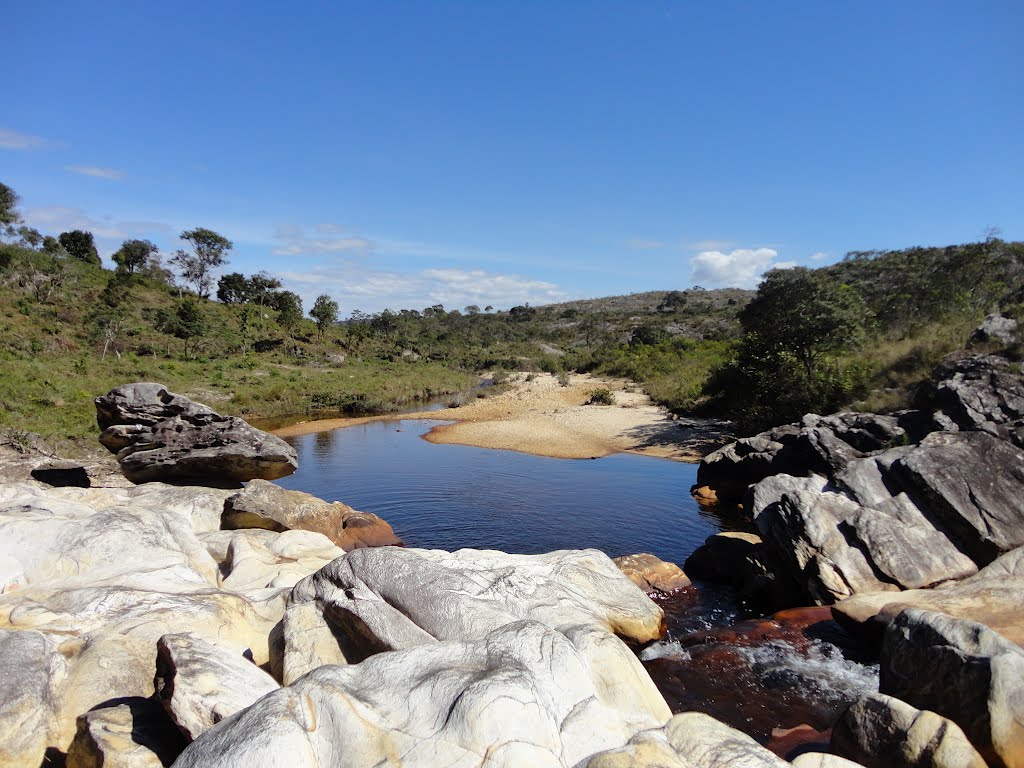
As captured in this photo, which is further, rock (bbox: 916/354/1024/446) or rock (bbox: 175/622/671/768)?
rock (bbox: 916/354/1024/446)

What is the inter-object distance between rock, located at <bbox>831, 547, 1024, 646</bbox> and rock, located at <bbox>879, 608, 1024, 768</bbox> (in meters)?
1.68

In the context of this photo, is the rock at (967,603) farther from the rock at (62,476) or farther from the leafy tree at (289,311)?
the leafy tree at (289,311)

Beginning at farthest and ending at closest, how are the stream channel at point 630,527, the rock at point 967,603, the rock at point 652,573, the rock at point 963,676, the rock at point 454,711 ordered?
the rock at point 652,573 < the rock at point 967,603 < the stream channel at point 630,527 < the rock at point 963,676 < the rock at point 454,711

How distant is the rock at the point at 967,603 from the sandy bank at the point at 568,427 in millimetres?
17576

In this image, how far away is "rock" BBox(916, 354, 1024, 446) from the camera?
16.5 meters

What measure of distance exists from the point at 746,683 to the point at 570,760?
5751 millimetres

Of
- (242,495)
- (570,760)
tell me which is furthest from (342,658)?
(242,495)

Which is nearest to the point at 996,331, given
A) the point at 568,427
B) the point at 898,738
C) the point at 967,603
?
the point at 967,603

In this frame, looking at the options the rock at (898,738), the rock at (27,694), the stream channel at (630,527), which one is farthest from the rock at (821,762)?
the rock at (27,694)

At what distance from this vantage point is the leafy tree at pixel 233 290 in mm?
76562

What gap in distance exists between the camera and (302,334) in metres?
66.9

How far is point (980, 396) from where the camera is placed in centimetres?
1717

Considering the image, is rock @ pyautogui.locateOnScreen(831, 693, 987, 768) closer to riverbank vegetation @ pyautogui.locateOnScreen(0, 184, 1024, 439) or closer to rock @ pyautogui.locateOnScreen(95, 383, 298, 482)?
rock @ pyautogui.locateOnScreen(95, 383, 298, 482)

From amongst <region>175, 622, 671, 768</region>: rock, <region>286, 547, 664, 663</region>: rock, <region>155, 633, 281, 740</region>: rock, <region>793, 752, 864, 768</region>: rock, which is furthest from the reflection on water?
<region>155, 633, 281, 740</region>: rock
